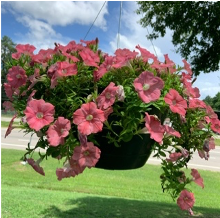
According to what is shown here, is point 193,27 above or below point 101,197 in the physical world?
above

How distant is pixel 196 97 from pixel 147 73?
31cm

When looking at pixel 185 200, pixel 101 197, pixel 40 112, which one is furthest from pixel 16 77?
pixel 101 197

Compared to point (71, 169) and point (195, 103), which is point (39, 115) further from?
point (195, 103)

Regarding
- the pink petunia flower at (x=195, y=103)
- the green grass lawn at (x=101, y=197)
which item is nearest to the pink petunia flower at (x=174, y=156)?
the pink petunia flower at (x=195, y=103)

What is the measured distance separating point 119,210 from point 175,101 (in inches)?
82.8

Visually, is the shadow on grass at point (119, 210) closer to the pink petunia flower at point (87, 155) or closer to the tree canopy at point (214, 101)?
the tree canopy at point (214, 101)

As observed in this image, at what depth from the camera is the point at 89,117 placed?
929 mm

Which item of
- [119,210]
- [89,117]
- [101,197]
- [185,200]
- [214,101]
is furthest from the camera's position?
[101,197]

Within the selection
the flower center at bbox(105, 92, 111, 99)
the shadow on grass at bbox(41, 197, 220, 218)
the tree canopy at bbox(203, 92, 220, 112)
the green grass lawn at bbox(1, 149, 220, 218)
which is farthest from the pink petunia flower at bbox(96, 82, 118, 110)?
the shadow on grass at bbox(41, 197, 220, 218)

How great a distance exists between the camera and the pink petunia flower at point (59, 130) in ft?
3.06

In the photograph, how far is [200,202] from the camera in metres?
2.53

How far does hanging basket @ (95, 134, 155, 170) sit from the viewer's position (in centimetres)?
109

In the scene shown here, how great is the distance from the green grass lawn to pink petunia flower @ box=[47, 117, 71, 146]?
1.74 ft

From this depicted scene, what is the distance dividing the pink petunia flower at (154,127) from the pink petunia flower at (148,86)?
2.2 inches
